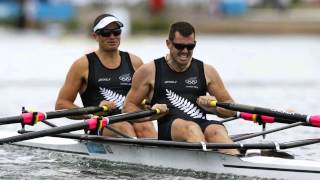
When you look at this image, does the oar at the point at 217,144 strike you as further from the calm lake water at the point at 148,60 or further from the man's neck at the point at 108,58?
the man's neck at the point at 108,58

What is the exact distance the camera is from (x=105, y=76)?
1344 cm

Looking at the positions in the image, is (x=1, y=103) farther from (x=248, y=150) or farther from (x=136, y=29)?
(x=136, y=29)

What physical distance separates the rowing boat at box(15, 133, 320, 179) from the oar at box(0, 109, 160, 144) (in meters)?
0.29

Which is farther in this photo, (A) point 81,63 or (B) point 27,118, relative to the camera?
(A) point 81,63

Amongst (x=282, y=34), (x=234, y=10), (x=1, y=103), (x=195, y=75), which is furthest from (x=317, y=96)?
(x=234, y=10)

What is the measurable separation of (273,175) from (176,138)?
4.32 ft

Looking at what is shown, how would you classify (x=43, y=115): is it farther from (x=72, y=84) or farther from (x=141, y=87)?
(x=141, y=87)

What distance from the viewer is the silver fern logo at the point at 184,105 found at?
12.2m

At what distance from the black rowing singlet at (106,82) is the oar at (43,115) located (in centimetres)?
44

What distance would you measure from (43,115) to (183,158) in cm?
204

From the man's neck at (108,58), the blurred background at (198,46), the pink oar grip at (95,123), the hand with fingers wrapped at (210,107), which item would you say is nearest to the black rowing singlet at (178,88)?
the hand with fingers wrapped at (210,107)

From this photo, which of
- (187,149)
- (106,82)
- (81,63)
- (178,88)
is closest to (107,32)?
(81,63)

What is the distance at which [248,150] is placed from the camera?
11.9m

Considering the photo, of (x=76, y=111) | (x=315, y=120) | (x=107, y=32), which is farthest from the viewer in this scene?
(x=107, y=32)
